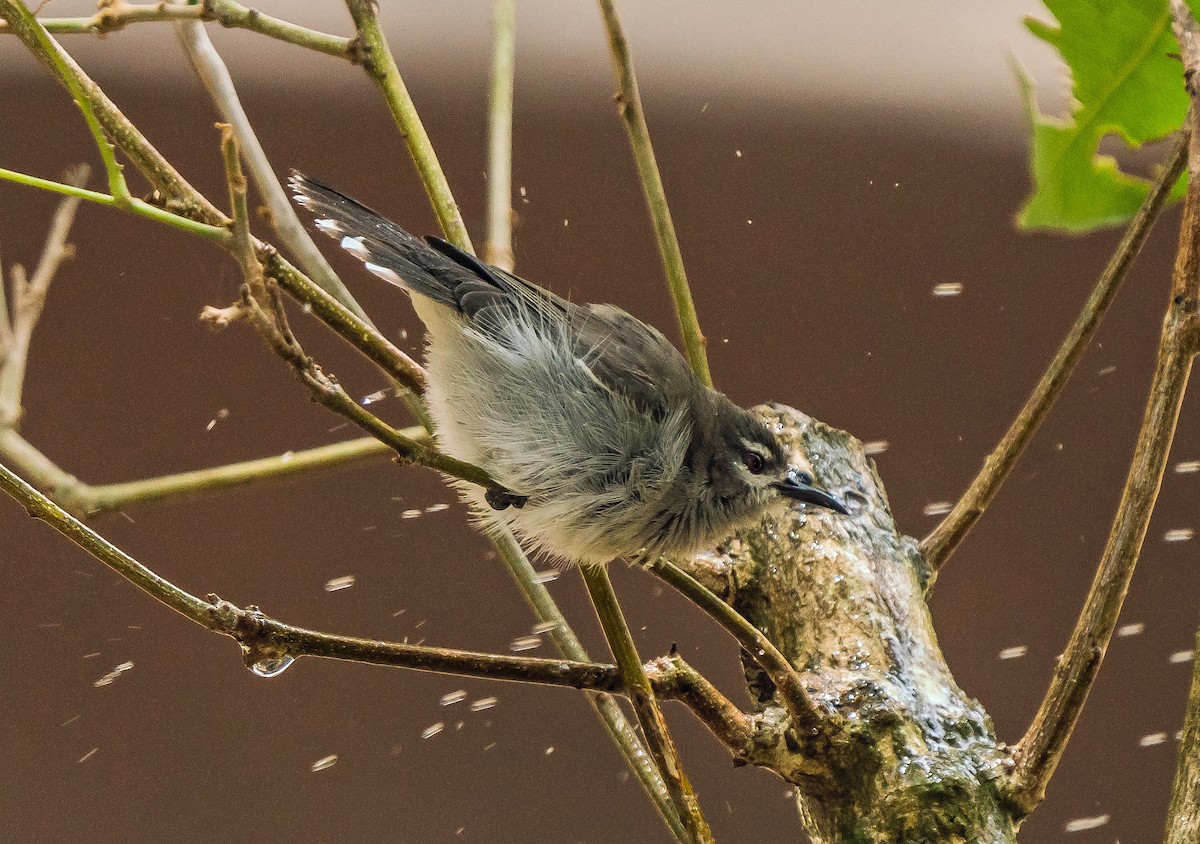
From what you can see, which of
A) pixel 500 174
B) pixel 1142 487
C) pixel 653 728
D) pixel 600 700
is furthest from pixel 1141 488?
pixel 500 174

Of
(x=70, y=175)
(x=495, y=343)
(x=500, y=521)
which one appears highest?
(x=70, y=175)

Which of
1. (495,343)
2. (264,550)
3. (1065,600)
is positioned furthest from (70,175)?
(1065,600)

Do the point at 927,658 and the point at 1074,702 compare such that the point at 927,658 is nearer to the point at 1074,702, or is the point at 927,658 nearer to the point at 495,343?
the point at 1074,702

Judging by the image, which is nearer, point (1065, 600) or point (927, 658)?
point (927, 658)

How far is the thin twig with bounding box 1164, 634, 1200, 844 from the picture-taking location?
1.04 m

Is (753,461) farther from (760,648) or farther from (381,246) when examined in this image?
(381,246)

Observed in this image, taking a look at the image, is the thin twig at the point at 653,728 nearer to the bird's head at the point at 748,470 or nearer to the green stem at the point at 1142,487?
the bird's head at the point at 748,470

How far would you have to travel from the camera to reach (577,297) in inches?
93.1

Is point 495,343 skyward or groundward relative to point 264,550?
skyward

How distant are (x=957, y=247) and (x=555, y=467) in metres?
1.63

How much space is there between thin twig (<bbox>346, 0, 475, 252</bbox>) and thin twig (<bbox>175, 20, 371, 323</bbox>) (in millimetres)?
170

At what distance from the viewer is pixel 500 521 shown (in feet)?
4.52

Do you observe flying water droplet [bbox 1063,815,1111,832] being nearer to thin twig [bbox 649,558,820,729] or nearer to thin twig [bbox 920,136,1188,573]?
thin twig [bbox 920,136,1188,573]

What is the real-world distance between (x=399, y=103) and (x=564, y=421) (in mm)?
461
